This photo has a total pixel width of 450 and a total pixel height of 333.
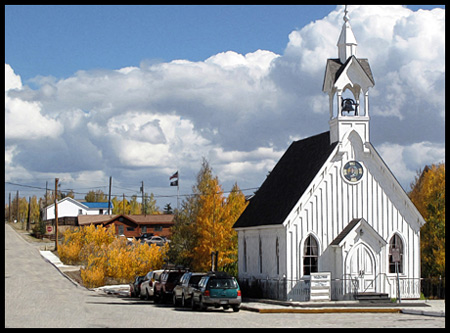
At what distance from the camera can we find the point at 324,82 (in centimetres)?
3694

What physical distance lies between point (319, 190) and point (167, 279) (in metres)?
9.22

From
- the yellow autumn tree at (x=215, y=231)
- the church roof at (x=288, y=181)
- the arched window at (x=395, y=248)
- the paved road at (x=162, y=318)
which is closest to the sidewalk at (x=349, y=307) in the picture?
the paved road at (x=162, y=318)

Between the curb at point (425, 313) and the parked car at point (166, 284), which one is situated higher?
the parked car at point (166, 284)

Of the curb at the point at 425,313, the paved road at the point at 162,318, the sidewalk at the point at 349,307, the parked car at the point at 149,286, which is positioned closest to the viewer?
the paved road at the point at 162,318

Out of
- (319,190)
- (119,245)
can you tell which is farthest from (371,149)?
(119,245)

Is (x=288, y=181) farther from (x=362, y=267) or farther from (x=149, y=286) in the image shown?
(x=149, y=286)

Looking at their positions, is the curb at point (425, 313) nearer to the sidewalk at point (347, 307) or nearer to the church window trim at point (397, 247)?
the sidewalk at point (347, 307)

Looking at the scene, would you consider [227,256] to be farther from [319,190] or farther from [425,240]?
[319,190]

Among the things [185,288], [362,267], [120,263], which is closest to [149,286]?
[185,288]

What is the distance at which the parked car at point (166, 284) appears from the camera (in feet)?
120

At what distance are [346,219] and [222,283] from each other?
27.3 feet

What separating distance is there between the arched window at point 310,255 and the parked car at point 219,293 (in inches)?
223

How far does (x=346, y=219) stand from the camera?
115 ft

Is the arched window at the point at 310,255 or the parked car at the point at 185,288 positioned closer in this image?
the parked car at the point at 185,288
